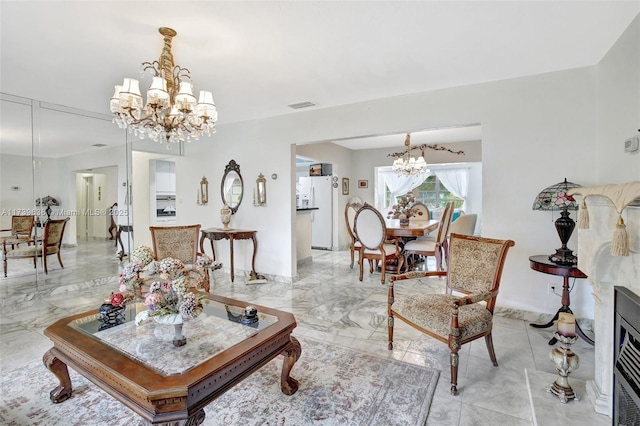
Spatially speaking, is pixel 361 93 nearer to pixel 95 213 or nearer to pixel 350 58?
pixel 350 58

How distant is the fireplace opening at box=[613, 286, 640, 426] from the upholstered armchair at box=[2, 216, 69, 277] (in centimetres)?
540

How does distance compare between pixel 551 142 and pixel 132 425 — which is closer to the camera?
pixel 132 425

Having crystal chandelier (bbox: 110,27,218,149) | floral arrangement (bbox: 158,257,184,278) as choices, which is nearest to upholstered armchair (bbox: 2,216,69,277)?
crystal chandelier (bbox: 110,27,218,149)

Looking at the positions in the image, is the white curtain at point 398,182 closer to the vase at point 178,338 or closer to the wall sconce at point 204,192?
the wall sconce at point 204,192

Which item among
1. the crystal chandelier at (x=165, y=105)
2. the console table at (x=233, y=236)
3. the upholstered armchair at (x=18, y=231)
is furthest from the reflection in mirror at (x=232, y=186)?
the upholstered armchair at (x=18, y=231)

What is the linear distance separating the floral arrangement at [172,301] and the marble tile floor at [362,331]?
4.43 feet

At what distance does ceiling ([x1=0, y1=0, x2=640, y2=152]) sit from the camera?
196 centimetres

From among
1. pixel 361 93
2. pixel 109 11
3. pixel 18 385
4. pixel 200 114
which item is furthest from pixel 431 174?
pixel 18 385

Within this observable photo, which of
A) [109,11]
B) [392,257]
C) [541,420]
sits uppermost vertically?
[109,11]

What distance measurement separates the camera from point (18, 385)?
2.00 meters

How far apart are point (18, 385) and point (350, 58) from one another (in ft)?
11.2

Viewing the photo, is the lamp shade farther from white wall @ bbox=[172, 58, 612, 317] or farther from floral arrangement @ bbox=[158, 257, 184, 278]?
floral arrangement @ bbox=[158, 257, 184, 278]

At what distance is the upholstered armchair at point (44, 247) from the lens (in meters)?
3.61

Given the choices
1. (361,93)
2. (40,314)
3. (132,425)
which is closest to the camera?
(132,425)
